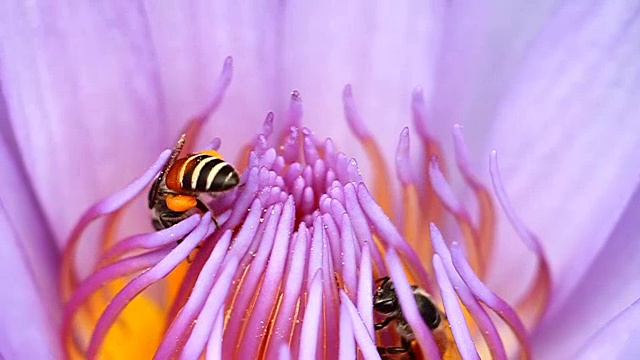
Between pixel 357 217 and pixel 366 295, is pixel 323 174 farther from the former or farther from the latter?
pixel 366 295

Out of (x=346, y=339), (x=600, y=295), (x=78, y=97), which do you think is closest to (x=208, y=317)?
(x=346, y=339)

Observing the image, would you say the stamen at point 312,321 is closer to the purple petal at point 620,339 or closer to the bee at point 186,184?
the bee at point 186,184

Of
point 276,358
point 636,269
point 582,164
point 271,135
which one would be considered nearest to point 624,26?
point 582,164

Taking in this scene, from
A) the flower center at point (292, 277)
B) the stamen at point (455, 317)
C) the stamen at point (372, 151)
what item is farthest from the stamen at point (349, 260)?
the stamen at point (372, 151)

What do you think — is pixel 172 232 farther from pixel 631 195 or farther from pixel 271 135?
pixel 631 195

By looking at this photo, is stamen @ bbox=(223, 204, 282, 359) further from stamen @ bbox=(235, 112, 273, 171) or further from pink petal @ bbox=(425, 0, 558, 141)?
pink petal @ bbox=(425, 0, 558, 141)
